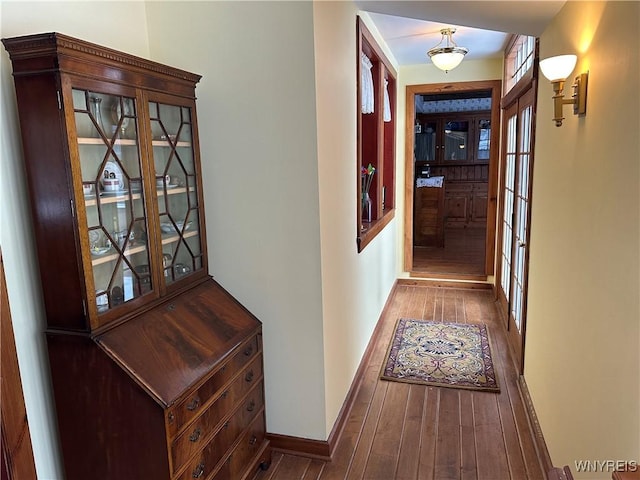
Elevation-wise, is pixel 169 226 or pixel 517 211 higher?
pixel 169 226

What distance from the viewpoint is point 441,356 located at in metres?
3.60

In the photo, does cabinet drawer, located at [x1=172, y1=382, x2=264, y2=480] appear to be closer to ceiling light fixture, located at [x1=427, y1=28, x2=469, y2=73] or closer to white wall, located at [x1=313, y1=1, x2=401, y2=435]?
white wall, located at [x1=313, y1=1, x2=401, y2=435]

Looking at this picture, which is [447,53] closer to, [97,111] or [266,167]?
[266,167]

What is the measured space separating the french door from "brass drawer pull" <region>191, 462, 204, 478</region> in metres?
2.18

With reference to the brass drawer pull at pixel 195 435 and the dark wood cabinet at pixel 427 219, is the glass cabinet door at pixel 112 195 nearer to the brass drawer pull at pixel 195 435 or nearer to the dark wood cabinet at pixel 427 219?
the brass drawer pull at pixel 195 435

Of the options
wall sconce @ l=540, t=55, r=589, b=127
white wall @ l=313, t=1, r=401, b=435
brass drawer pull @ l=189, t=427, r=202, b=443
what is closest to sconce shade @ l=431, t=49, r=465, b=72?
white wall @ l=313, t=1, r=401, b=435

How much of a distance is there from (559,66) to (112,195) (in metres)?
1.82

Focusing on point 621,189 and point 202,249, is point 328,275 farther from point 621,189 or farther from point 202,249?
point 621,189

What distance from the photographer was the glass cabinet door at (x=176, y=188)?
77.9 inches

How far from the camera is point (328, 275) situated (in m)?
2.40

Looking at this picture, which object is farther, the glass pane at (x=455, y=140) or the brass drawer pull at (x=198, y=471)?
the glass pane at (x=455, y=140)

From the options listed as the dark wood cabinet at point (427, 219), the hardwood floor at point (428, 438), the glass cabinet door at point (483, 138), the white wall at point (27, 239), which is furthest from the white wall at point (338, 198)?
the glass cabinet door at point (483, 138)

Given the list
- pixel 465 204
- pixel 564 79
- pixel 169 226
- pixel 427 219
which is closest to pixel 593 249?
pixel 564 79

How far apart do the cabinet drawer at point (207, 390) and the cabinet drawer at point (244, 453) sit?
35 cm
